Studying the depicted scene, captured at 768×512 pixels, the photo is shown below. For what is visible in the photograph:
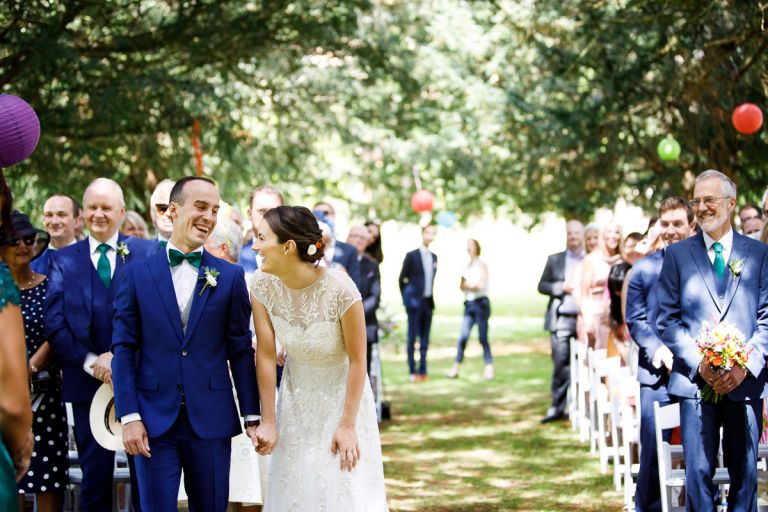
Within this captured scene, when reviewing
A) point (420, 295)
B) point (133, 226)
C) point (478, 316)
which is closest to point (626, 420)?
point (133, 226)

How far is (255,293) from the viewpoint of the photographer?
5.38 metres

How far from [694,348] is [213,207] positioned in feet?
9.37

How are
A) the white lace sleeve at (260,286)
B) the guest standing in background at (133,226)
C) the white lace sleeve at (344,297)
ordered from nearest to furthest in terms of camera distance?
the white lace sleeve at (344,297) → the white lace sleeve at (260,286) → the guest standing in background at (133,226)

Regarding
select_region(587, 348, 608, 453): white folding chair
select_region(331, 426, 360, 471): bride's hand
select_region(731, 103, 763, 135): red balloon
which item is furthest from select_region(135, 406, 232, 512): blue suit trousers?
select_region(731, 103, 763, 135): red balloon

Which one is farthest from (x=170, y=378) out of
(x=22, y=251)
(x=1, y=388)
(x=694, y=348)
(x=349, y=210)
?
(x=349, y=210)

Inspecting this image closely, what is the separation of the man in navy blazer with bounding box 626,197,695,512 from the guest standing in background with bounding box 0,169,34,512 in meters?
4.35

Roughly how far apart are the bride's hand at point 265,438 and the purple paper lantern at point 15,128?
3.02 m

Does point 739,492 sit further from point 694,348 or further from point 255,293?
point 255,293

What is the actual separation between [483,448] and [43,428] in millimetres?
5498

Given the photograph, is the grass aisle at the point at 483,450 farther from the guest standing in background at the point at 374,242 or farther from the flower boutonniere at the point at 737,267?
the flower boutonniere at the point at 737,267

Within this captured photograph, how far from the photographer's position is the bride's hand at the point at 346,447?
514 cm

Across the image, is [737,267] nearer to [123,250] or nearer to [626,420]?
[626,420]

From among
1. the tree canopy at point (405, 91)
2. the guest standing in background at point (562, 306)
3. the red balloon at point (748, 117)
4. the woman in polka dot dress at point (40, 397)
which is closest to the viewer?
the woman in polka dot dress at point (40, 397)

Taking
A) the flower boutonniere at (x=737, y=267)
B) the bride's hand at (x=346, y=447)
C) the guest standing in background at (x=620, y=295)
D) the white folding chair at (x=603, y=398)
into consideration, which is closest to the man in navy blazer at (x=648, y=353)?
the flower boutonniere at (x=737, y=267)
